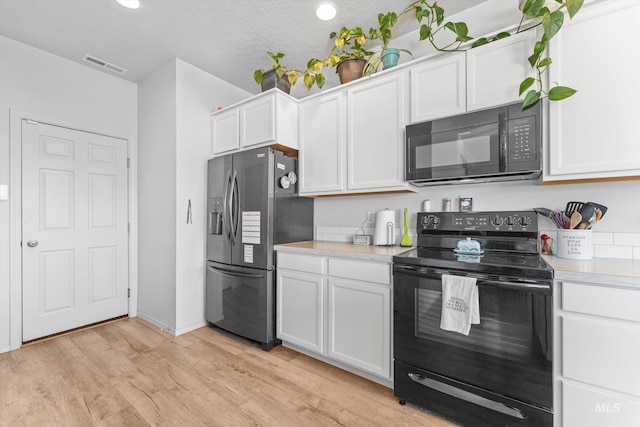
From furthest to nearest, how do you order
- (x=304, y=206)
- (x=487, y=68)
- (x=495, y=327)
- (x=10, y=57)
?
(x=304, y=206)
(x=10, y=57)
(x=487, y=68)
(x=495, y=327)

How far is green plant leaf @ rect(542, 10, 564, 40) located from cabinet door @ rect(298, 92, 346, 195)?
1355 mm

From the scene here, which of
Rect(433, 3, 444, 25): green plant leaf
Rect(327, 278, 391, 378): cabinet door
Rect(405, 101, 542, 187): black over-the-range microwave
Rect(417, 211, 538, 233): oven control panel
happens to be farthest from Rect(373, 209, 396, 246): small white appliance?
Rect(433, 3, 444, 25): green plant leaf

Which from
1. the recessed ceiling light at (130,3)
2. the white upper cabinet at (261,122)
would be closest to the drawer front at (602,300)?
the white upper cabinet at (261,122)

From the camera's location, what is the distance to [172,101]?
2.85 metres

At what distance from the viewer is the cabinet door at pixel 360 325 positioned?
5.97ft

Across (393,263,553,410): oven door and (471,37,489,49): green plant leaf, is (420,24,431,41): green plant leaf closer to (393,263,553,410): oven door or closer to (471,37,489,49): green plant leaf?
(471,37,489,49): green plant leaf

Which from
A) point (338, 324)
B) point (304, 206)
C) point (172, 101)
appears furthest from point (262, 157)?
point (338, 324)

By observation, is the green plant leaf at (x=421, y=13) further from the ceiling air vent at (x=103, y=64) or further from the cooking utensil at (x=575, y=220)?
the ceiling air vent at (x=103, y=64)

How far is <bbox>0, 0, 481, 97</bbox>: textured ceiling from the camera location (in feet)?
7.04

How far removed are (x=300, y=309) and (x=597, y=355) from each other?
1.73m

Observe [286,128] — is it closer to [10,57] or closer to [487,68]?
[487,68]

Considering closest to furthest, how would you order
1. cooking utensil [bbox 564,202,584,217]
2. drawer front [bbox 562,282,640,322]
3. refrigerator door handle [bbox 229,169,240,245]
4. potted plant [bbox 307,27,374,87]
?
drawer front [bbox 562,282,640,322] < cooking utensil [bbox 564,202,584,217] < potted plant [bbox 307,27,374,87] < refrigerator door handle [bbox 229,169,240,245]

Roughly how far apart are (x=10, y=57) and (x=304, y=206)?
116 inches

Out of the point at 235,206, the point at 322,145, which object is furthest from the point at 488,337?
the point at 235,206
